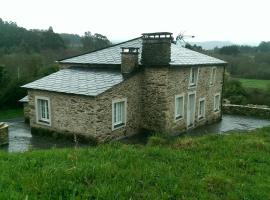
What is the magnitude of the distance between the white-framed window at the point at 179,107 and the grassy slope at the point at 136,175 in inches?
371

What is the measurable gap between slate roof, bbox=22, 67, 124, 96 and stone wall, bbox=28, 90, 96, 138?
0.29m

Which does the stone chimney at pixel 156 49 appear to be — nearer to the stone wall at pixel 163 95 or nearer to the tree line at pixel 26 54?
the stone wall at pixel 163 95

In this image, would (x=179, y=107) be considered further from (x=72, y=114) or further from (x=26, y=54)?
(x=26, y=54)

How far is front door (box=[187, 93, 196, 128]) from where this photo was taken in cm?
1916

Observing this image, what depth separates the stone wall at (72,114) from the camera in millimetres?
14211

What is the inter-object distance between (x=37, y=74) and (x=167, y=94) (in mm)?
20309

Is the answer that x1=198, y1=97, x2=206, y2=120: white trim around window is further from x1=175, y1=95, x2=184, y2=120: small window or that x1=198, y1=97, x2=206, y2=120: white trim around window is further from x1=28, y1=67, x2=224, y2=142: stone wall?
x1=175, y1=95, x2=184, y2=120: small window

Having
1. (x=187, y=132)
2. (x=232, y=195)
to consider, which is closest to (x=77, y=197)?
(x=232, y=195)

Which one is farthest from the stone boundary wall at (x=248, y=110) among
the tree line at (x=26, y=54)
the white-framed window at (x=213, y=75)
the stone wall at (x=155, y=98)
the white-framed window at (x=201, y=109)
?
the tree line at (x=26, y=54)

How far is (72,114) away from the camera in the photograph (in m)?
14.9

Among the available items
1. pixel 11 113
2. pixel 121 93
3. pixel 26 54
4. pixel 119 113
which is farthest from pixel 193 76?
pixel 26 54

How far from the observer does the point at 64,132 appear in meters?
15.4

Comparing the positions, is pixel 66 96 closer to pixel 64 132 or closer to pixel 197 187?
pixel 64 132

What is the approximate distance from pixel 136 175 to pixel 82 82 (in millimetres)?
10320
